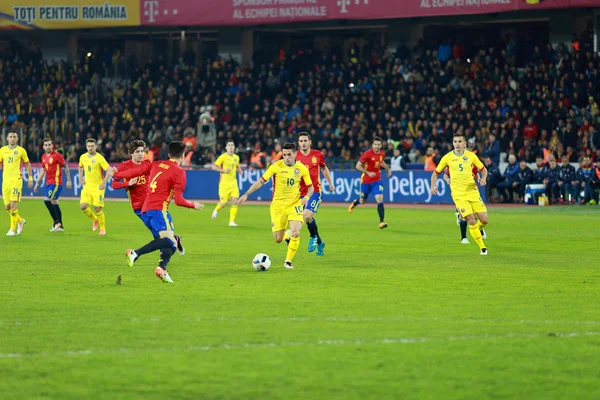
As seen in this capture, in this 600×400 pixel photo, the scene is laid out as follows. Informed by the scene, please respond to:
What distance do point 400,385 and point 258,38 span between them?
41.9 meters

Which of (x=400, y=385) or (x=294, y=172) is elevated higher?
(x=294, y=172)

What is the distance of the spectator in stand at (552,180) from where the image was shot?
3312cm

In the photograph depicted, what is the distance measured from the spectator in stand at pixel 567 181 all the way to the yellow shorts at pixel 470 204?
47.6 ft

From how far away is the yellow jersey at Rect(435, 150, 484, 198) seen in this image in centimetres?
1905

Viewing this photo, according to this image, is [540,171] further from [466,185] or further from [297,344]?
[297,344]

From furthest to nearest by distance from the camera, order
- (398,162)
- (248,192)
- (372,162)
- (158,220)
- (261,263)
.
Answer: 1. (398,162)
2. (372,162)
3. (248,192)
4. (261,263)
5. (158,220)

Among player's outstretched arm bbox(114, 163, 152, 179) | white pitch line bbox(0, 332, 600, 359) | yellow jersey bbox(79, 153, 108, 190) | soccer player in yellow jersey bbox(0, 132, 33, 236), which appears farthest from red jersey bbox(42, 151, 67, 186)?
white pitch line bbox(0, 332, 600, 359)

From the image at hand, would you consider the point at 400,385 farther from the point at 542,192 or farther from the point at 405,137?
the point at 405,137

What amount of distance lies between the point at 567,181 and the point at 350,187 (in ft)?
25.2

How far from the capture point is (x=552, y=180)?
33469 mm

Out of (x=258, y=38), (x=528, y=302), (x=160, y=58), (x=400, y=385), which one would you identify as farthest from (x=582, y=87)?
(x=400, y=385)

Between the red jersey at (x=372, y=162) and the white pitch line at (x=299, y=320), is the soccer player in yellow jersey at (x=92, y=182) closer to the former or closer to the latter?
the red jersey at (x=372, y=162)

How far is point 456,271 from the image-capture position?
51.1 feet

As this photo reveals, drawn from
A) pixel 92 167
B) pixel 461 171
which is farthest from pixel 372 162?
pixel 461 171
